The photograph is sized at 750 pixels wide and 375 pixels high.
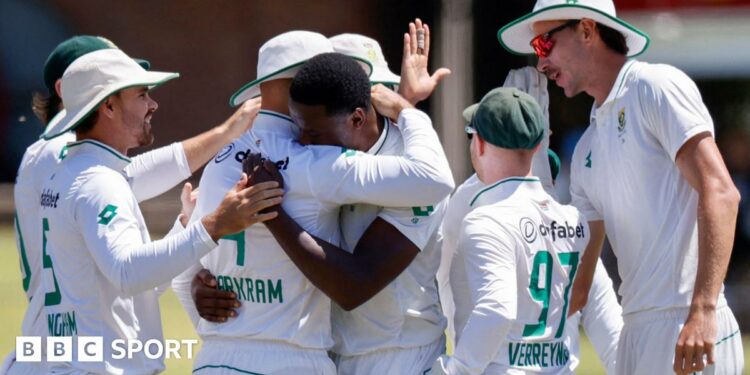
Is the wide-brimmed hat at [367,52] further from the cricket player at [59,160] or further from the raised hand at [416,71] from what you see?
the cricket player at [59,160]

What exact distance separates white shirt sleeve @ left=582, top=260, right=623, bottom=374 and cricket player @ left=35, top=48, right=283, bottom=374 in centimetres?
145

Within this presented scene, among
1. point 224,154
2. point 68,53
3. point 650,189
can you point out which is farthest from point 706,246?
point 68,53

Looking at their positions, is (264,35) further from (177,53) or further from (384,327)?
(384,327)

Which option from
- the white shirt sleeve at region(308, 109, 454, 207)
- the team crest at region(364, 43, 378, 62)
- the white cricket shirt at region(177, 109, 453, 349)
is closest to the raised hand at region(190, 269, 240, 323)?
the white cricket shirt at region(177, 109, 453, 349)

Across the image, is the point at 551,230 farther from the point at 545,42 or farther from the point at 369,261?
the point at 545,42

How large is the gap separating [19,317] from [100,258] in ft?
20.1

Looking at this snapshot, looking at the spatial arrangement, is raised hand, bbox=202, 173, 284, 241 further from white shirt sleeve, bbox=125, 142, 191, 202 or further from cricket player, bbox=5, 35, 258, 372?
white shirt sleeve, bbox=125, 142, 191, 202

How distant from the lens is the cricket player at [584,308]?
12.3ft

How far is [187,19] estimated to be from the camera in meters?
11.3

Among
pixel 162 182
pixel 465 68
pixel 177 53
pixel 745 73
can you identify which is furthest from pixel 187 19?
pixel 162 182

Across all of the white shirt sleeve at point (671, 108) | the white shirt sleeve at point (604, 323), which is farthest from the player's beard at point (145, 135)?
the white shirt sleeve at point (604, 323)

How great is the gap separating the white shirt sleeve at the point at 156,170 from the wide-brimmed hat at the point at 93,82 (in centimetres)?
50

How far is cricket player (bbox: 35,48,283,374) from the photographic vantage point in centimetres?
344

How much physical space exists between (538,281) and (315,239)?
0.62m
